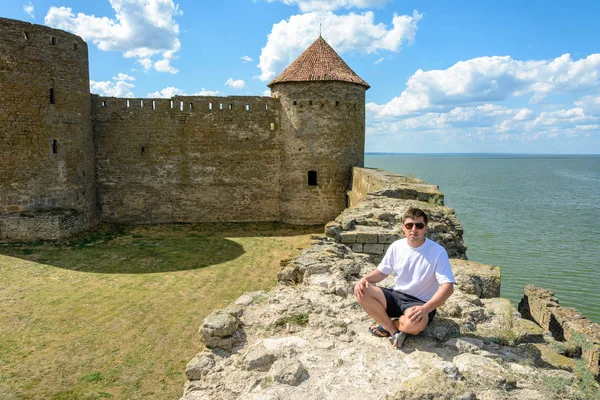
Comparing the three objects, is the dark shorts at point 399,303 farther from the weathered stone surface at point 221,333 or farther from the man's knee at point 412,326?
the weathered stone surface at point 221,333

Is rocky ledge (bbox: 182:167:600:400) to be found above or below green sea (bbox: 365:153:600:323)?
above

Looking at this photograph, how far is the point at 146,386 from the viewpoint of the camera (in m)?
6.89

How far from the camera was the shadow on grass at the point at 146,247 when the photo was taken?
13.1m

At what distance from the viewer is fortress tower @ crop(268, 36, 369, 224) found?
18094 mm

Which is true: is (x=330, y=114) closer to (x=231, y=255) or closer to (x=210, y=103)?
(x=210, y=103)

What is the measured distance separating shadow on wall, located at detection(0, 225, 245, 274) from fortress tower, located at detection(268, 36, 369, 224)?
4.15 meters

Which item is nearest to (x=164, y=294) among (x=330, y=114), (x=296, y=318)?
(x=296, y=318)

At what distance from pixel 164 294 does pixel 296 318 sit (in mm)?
7161

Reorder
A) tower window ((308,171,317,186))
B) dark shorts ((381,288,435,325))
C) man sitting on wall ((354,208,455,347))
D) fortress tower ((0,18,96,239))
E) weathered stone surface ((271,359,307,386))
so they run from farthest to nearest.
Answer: tower window ((308,171,317,186)) < fortress tower ((0,18,96,239)) < dark shorts ((381,288,435,325)) < man sitting on wall ((354,208,455,347)) < weathered stone surface ((271,359,307,386))

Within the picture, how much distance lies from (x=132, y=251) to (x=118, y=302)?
460 cm

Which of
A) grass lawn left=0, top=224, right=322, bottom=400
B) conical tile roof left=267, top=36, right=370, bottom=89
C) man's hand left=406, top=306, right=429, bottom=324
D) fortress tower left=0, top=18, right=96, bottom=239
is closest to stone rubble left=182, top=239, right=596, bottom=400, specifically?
man's hand left=406, top=306, right=429, bottom=324

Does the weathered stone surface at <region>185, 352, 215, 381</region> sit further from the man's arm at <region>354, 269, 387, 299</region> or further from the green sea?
the green sea

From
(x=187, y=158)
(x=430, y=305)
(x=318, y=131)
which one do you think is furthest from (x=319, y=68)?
(x=430, y=305)

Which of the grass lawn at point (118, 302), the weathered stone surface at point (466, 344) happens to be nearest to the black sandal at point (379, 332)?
the weathered stone surface at point (466, 344)
